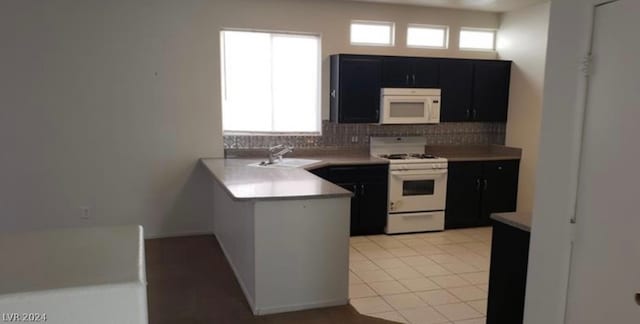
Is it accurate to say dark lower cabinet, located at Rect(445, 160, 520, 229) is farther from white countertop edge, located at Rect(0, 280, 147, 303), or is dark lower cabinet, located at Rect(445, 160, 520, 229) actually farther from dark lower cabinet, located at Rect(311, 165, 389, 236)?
white countertop edge, located at Rect(0, 280, 147, 303)

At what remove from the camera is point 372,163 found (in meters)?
5.16

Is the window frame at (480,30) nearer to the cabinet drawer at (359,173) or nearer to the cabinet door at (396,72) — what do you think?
the cabinet door at (396,72)

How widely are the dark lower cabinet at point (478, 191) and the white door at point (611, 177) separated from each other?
372 centimetres

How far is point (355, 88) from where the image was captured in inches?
208

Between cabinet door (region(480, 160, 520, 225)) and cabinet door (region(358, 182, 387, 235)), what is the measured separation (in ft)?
4.45

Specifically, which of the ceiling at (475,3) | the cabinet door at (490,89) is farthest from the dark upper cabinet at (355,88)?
the cabinet door at (490,89)

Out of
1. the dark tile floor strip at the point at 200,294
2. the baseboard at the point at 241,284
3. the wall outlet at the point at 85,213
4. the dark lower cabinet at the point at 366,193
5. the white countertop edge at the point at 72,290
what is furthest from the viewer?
the dark lower cabinet at the point at 366,193

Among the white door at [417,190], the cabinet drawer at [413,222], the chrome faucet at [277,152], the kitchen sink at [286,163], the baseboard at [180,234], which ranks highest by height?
the chrome faucet at [277,152]

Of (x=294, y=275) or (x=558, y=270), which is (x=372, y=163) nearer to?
(x=294, y=275)

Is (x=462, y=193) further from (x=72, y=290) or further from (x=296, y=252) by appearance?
(x=72, y=290)

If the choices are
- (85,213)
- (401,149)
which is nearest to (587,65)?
(401,149)

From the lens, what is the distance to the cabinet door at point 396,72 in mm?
5363

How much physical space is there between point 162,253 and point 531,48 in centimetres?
490

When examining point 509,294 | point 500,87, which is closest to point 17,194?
point 509,294
